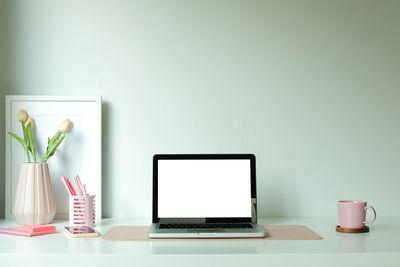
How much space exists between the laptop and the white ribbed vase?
0.34 metres

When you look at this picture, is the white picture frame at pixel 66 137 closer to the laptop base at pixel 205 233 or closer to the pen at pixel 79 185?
the pen at pixel 79 185

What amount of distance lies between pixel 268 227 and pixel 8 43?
3.41 ft

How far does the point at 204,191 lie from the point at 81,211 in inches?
14.2

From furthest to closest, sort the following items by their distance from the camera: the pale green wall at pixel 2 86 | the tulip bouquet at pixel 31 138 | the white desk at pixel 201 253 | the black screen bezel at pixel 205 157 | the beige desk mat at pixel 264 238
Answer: the pale green wall at pixel 2 86
the tulip bouquet at pixel 31 138
the black screen bezel at pixel 205 157
the beige desk mat at pixel 264 238
the white desk at pixel 201 253

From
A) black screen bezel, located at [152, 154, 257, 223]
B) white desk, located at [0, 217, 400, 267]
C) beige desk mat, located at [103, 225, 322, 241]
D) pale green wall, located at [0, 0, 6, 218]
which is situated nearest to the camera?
white desk, located at [0, 217, 400, 267]

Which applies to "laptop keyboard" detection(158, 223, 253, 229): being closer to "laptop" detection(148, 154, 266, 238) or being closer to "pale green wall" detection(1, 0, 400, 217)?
"laptop" detection(148, 154, 266, 238)

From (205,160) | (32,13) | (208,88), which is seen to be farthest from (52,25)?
(205,160)

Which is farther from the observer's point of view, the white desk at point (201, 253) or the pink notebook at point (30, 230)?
the pink notebook at point (30, 230)

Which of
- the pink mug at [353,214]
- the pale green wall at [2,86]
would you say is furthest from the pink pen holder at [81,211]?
the pink mug at [353,214]

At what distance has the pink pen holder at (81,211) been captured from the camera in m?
1.44

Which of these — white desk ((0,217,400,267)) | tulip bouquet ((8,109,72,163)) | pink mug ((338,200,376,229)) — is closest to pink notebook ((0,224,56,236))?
white desk ((0,217,400,267))

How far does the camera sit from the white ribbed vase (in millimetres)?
1473

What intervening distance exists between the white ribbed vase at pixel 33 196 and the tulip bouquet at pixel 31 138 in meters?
0.05

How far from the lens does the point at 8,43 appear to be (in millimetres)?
1662
